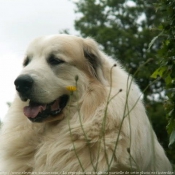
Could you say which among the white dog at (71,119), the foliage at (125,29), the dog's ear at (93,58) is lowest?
the foliage at (125,29)

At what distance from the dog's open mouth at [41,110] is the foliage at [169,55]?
3.78 ft

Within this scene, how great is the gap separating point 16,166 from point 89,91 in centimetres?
115

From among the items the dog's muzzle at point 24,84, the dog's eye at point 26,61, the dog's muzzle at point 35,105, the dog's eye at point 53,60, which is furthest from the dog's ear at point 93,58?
the dog's muzzle at point 24,84

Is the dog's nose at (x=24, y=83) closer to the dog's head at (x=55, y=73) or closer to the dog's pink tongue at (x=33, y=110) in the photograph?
the dog's head at (x=55, y=73)

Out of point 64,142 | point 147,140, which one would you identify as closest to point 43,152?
point 64,142

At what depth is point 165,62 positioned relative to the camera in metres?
5.30

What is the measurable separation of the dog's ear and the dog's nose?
2.78 ft

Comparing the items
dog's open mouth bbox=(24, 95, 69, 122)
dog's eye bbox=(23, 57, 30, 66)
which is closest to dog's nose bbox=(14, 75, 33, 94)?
dog's open mouth bbox=(24, 95, 69, 122)

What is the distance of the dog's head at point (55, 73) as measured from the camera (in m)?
5.47

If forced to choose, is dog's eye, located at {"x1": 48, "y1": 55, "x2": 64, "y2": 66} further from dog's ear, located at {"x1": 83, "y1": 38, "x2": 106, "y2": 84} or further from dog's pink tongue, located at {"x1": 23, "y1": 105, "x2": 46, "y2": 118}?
dog's pink tongue, located at {"x1": 23, "y1": 105, "x2": 46, "y2": 118}

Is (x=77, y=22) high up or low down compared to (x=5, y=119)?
down

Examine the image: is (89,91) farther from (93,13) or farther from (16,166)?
(93,13)

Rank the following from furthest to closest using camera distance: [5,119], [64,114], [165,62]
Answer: [5,119], [64,114], [165,62]

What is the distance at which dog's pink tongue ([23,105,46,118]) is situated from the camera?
5535 millimetres
